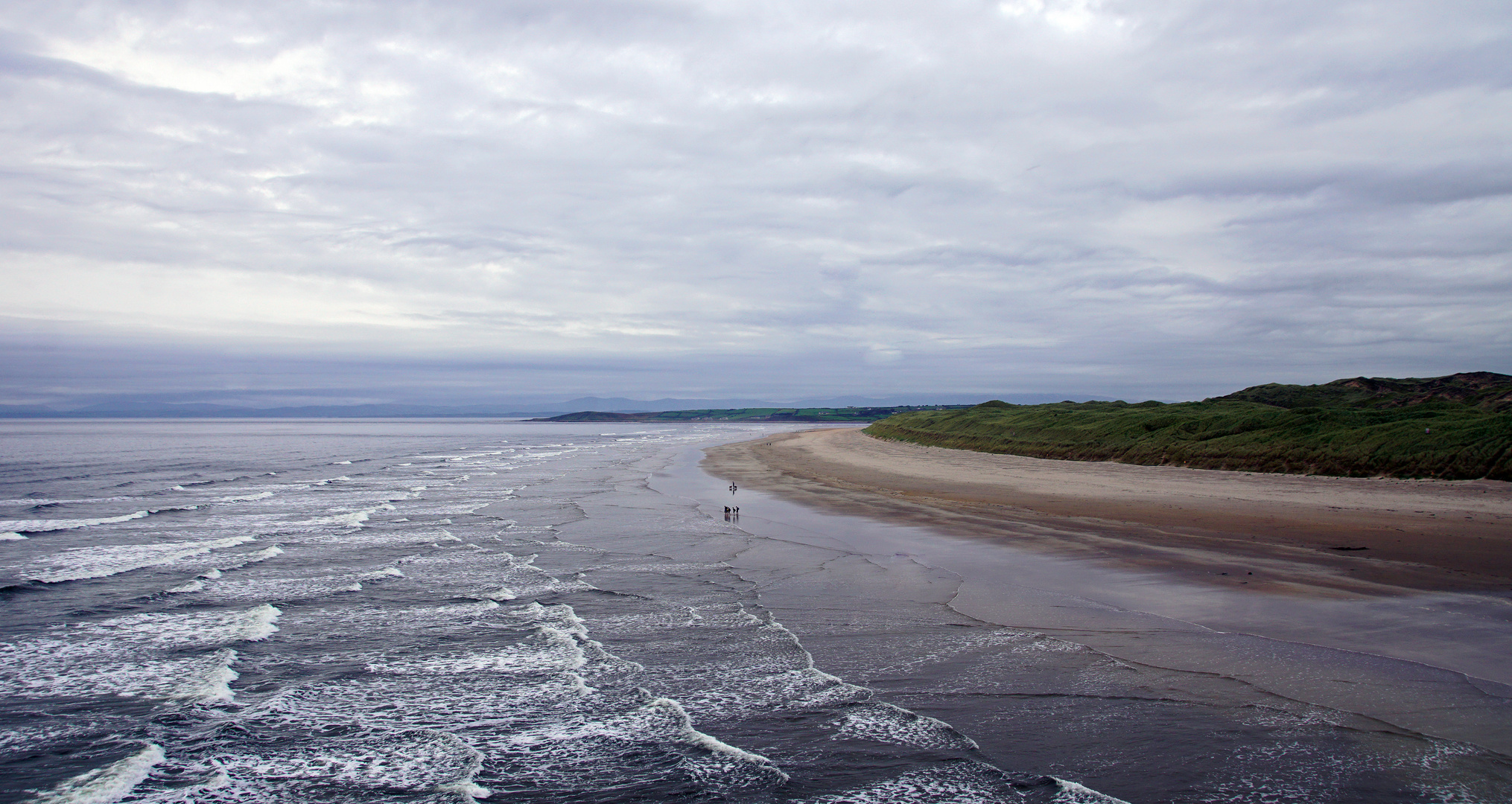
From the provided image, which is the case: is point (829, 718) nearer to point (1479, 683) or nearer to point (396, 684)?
point (396, 684)

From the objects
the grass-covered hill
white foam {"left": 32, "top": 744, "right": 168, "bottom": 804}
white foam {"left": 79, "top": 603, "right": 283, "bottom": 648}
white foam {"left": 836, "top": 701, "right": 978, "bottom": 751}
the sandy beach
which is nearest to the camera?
white foam {"left": 32, "top": 744, "right": 168, "bottom": 804}

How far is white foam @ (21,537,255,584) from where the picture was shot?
15.4 meters

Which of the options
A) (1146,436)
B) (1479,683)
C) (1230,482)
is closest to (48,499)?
(1479,683)

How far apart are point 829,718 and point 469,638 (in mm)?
5723

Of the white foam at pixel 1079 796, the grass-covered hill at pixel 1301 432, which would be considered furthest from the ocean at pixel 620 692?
the grass-covered hill at pixel 1301 432

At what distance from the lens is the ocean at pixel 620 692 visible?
634cm

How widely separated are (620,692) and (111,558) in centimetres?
1541

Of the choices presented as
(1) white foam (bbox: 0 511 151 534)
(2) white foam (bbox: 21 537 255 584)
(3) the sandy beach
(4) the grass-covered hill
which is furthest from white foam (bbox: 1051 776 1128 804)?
(1) white foam (bbox: 0 511 151 534)

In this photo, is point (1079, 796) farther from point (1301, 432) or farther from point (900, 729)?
point (1301, 432)

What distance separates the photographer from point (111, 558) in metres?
17.1

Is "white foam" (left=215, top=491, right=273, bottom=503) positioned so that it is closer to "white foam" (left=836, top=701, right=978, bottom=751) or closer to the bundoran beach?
the bundoran beach

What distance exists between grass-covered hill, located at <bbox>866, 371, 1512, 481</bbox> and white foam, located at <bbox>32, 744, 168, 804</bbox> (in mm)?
32402

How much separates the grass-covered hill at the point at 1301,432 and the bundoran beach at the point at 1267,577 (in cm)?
196

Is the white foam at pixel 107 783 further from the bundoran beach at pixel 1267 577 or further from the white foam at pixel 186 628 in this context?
the bundoran beach at pixel 1267 577
